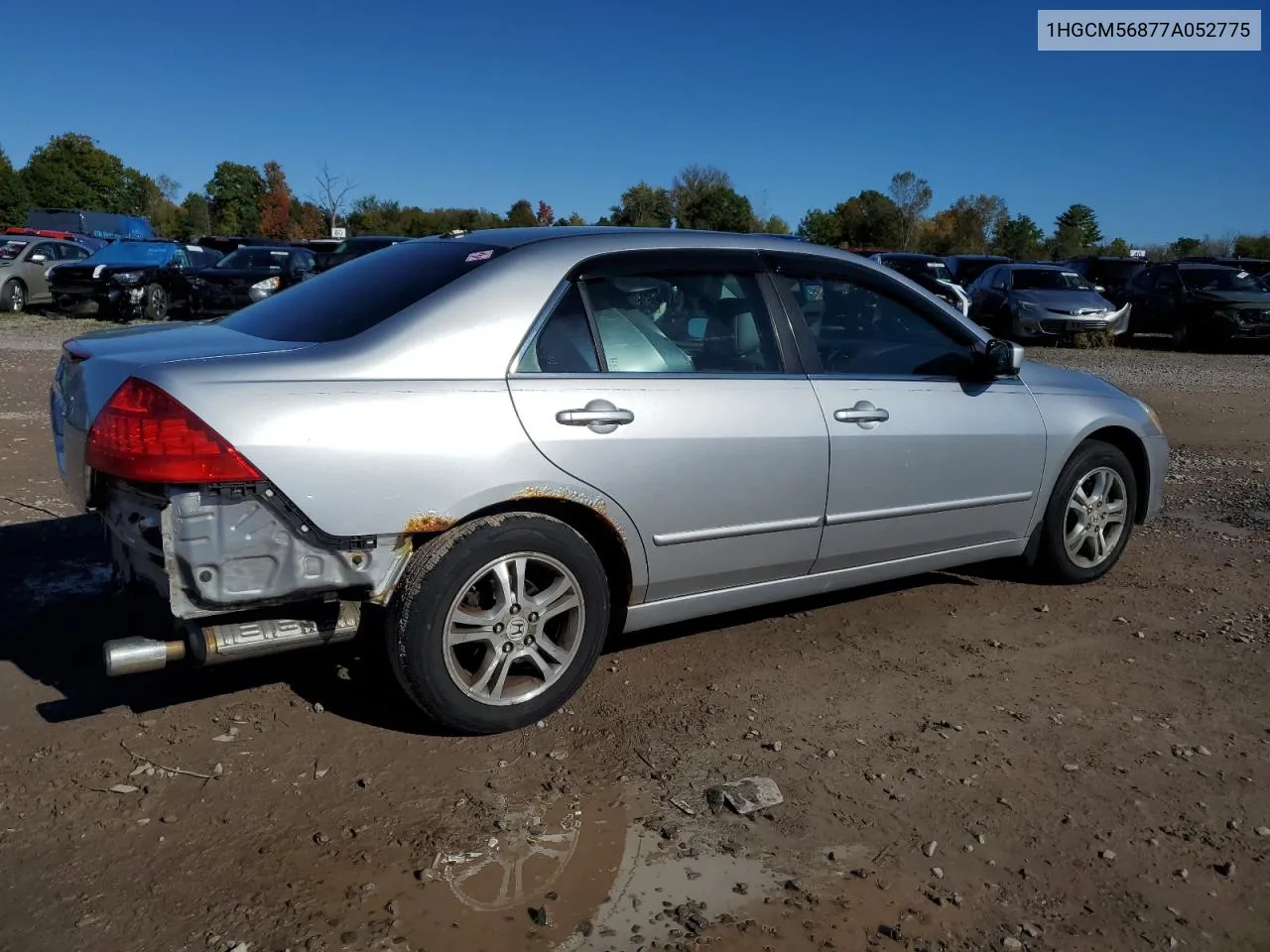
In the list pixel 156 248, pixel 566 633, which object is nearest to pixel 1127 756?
pixel 566 633

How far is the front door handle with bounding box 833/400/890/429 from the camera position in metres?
4.22

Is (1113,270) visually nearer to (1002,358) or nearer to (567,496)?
(1002,358)

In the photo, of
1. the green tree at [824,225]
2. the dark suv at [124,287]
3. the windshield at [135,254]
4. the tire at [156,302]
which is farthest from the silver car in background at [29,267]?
the green tree at [824,225]

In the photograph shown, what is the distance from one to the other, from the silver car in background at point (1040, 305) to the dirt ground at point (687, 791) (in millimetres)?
14614

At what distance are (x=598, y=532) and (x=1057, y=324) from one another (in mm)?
16760

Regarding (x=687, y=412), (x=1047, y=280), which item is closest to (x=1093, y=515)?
(x=687, y=412)

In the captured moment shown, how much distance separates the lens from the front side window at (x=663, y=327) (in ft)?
12.2

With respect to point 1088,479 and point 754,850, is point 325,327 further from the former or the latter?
point 1088,479

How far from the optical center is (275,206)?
2598 inches

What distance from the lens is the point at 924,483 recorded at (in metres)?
4.48

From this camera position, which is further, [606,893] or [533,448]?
[533,448]

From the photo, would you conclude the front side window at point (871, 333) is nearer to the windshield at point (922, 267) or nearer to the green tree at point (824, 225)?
the windshield at point (922, 267)

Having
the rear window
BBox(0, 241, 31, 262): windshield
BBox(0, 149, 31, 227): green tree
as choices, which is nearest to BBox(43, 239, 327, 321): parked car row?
BBox(0, 241, 31, 262): windshield

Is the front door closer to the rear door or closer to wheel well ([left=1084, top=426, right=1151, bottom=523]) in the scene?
the rear door
